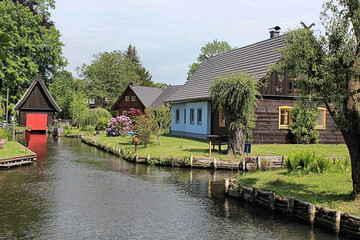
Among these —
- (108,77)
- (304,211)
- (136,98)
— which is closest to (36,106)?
(136,98)

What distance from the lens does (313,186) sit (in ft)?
41.5

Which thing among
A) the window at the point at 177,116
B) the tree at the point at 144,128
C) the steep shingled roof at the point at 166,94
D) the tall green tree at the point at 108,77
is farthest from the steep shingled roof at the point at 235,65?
the tall green tree at the point at 108,77

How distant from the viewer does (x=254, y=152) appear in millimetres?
21094

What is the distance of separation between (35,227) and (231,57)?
25974mm

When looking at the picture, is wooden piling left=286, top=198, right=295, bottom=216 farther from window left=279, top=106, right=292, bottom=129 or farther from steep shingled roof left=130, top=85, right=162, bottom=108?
steep shingled roof left=130, top=85, right=162, bottom=108

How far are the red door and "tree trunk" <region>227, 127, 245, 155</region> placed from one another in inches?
1280

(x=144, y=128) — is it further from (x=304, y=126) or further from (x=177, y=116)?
(x=177, y=116)

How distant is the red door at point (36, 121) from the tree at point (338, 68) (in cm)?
4047

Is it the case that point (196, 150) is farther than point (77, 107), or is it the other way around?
point (77, 107)

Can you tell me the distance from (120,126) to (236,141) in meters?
18.9

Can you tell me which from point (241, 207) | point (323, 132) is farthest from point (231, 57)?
point (241, 207)

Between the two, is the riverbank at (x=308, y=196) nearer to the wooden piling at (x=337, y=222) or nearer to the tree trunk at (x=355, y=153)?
the wooden piling at (x=337, y=222)

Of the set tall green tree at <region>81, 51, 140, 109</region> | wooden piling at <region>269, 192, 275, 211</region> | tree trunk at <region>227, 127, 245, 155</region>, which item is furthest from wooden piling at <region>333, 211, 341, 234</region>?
tall green tree at <region>81, 51, 140, 109</region>

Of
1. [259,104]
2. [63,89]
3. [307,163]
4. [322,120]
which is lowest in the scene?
[307,163]
